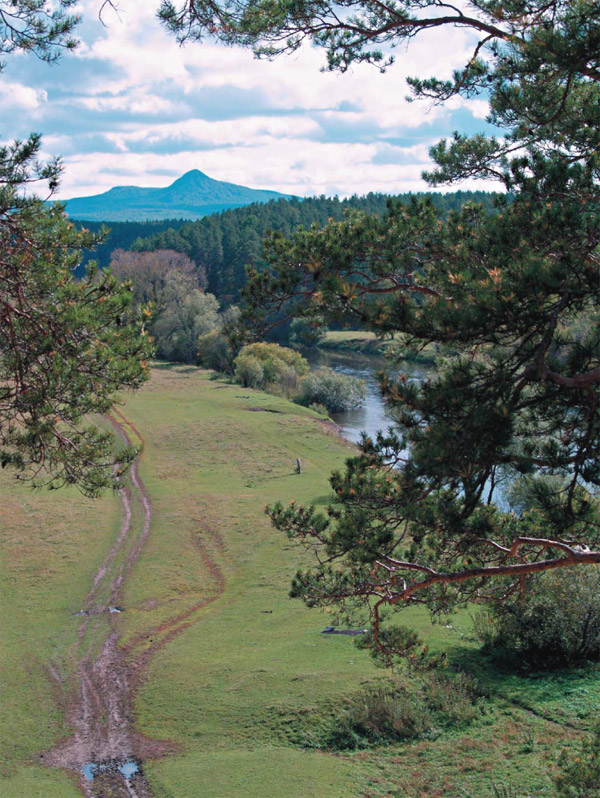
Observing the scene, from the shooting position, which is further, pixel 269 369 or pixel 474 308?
pixel 269 369

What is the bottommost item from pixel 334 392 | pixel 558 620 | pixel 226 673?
→ pixel 226 673

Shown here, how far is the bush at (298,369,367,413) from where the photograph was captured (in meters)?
53.0

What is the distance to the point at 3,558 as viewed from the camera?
75.0 ft

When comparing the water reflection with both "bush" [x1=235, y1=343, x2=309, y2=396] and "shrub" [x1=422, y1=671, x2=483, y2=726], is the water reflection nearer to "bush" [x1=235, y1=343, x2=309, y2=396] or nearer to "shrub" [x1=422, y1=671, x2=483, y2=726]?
"bush" [x1=235, y1=343, x2=309, y2=396]

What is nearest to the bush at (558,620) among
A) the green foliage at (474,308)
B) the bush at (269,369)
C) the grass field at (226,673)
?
the grass field at (226,673)

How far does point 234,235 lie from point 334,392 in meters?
67.3

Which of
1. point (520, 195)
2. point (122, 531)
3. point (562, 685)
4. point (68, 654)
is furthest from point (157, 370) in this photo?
point (520, 195)

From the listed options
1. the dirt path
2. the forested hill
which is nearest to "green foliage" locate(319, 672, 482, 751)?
the dirt path

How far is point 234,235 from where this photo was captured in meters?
114

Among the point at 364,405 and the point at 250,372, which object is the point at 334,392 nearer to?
the point at 364,405

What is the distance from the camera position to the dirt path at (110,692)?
11.6 m

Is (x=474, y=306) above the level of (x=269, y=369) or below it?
above

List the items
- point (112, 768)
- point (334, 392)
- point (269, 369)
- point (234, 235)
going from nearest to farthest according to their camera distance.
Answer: point (112, 768) < point (334, 392) < point (269, 369) < point (234, 235)

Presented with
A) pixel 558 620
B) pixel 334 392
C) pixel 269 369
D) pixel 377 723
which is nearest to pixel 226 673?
pixel 377 723
